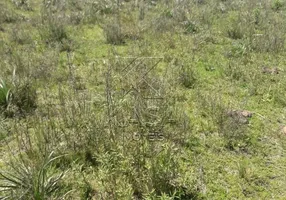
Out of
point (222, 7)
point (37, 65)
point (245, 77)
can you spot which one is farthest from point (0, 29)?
point (222, 7)

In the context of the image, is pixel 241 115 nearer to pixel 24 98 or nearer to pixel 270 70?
pixel 270 70

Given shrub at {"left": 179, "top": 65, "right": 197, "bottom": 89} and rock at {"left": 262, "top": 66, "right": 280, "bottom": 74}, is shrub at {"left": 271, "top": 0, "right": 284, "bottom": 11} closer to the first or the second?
rock at {"left": 262, "top": 66, "right": 280, "bottom": 74}

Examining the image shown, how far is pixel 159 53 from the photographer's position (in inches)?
244

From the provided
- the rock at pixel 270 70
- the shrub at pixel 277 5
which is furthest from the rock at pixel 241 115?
the shrub at pixel 277 5

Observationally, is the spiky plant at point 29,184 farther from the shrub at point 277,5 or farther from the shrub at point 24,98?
the shrub at point 277,5

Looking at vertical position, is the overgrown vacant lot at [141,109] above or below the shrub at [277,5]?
below

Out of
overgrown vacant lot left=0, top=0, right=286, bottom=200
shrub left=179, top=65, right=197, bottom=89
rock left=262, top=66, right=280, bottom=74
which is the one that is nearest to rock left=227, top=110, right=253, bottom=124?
overgrown vacant lot left=0, top=0, right=286, bottom=200

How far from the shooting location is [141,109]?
11.4ft

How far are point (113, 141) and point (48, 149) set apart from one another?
2.20 feet

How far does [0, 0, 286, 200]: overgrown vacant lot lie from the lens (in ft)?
10.1

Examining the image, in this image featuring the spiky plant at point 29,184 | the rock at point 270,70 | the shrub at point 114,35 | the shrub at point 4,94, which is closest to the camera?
the spiky plant at point 29,184

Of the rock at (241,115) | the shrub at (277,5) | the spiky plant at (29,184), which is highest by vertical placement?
the shrub at (277,5)

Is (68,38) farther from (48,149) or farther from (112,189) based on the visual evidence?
(112,189)

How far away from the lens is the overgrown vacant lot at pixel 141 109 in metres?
3.07
